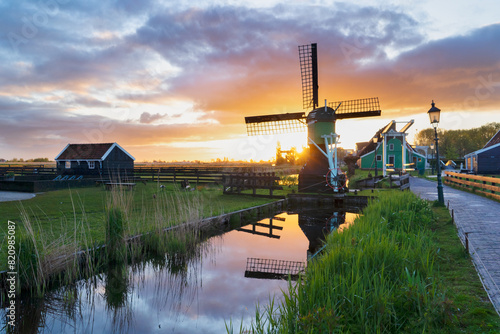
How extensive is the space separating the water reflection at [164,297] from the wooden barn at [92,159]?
30.6 m

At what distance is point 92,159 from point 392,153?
41181 mm

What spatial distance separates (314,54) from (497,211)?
638 inches

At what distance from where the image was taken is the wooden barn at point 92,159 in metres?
37.0

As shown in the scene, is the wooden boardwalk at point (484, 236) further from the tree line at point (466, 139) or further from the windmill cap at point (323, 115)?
the tree line at point (466, 139)

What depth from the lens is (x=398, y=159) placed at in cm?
4588

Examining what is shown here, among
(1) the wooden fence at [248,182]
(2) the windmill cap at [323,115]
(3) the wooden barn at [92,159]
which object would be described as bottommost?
(1) the wooden fence at [248,182]

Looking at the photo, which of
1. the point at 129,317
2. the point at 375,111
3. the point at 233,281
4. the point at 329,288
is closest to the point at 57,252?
the point at 129,317

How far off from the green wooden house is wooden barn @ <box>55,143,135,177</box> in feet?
106

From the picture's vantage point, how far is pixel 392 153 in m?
46.7

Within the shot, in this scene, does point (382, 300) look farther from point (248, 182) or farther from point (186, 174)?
point (186, 174)

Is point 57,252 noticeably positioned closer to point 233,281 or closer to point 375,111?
point 233,281

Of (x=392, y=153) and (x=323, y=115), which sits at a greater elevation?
(x=323, y=115)

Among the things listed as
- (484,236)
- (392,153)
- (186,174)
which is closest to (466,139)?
(392,153)

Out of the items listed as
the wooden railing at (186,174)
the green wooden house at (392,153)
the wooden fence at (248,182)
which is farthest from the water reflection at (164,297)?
the green wooden house at (392,153)
